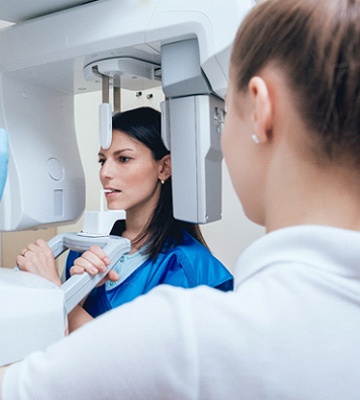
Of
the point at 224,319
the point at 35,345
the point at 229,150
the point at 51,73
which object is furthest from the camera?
the point at 51,73

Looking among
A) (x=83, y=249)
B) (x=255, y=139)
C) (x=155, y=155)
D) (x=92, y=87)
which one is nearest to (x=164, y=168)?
(x=155, y=155)

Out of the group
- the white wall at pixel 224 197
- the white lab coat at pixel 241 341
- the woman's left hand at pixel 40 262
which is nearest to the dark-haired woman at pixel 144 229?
the woman's left hand at pixel 40 262

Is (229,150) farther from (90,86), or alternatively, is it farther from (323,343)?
(90,86)

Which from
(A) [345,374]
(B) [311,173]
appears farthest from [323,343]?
(B) [311,173]

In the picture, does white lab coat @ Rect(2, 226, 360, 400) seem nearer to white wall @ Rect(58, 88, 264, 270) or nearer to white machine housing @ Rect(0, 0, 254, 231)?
white machine housing @ Rect(0, 0, 254, 231)

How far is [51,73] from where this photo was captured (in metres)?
1.00

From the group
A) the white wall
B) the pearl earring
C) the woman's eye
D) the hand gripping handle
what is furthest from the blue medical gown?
the pearl earring

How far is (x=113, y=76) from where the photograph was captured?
979mm

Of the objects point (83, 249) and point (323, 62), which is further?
point (83, 249)

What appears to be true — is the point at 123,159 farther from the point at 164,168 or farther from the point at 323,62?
the point at 323,62

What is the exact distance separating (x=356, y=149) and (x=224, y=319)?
0.60 feet

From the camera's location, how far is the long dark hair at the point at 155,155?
123 cm

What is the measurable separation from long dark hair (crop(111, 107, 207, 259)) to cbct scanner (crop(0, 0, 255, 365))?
0.16 m

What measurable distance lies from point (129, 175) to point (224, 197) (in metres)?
0.46
